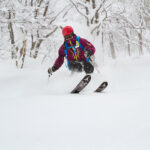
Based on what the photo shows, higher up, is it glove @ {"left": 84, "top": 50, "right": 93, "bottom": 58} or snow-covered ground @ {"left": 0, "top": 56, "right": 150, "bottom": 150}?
glove @ {"left": 84, "top": 50, "right": 93, "bottom": 58}

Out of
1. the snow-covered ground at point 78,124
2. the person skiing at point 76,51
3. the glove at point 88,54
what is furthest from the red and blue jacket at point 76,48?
the snow-covered ground at point 78,124

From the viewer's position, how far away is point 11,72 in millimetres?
6859

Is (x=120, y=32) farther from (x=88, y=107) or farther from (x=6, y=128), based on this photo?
(x=6, y=128)

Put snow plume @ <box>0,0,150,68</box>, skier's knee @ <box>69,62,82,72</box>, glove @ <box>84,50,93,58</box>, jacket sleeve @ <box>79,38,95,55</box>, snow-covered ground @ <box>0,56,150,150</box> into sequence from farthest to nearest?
snow plume @ <box>0,0,150,68</box>
skier's knee @ <box>69,62,82,72</box>
jacket sleeve @ <box>79,38,95,55</box>
glove @ <box>84,50,93,58</box>
snow-covered ground @ <box>0,56,150,150</box>

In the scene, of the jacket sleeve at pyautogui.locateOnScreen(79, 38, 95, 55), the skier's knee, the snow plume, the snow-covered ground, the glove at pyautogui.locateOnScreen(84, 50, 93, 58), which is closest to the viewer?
the snow-covered ground

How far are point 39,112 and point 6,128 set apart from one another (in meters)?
0.49

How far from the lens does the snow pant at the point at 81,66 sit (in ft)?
13.1

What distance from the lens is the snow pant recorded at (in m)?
3.99

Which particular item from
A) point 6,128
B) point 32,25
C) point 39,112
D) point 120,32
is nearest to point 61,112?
point 39,112

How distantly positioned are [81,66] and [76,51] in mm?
370

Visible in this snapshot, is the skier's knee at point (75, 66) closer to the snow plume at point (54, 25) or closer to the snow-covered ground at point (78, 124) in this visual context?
the snow-covered ground at point (78, 124)

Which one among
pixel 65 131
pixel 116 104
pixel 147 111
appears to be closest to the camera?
pixel 65 131

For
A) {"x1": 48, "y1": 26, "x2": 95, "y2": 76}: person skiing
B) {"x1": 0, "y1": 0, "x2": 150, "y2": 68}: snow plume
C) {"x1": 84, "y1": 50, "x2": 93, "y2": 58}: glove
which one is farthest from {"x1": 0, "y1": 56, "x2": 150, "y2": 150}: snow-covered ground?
{"x1": 0, "y1": 0, "x2": 150, "y2": 68}: snow plume

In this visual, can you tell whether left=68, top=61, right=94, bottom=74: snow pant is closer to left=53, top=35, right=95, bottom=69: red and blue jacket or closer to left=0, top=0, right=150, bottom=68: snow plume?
left=53, top=35, right=95, bottom=69: red and blue jacket
